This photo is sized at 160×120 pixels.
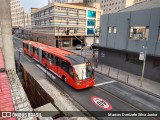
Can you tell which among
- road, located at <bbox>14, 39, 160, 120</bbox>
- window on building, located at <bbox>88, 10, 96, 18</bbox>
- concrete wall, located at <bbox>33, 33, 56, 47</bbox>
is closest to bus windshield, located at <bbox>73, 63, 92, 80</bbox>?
road, located at <bbox>14, 39, 160, 120</bbox>

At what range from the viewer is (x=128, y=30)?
2108 cm

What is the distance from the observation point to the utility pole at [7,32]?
12.6 meters

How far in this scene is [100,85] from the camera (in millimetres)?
16594

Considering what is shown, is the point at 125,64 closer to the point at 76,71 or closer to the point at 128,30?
the point at 128,30

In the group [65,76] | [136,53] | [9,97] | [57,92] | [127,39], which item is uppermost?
[127,39]

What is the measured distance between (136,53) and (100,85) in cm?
768

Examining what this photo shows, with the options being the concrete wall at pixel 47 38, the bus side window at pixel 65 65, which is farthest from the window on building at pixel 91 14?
the bus side window at pixel 65 65

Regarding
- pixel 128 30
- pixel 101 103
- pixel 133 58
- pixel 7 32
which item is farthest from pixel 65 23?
pixel 101 103

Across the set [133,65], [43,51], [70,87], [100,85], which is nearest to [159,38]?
[133,65]

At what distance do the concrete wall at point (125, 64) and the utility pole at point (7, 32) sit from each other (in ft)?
54.1

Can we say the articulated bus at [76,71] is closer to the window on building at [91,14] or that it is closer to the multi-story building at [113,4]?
the window on building at [91,14]

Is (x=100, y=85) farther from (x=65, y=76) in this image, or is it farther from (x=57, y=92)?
(x=57, y=92)

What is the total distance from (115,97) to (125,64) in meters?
9.97

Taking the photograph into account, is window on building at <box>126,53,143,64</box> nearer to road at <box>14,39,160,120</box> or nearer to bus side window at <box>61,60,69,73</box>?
road at <box>14,39,160,120</box>
